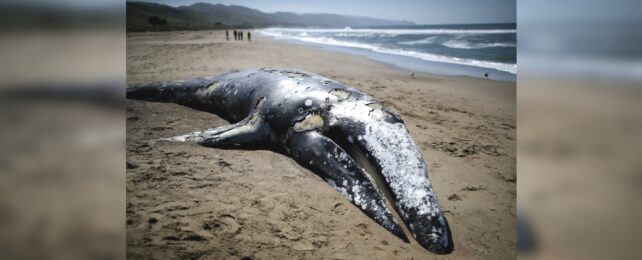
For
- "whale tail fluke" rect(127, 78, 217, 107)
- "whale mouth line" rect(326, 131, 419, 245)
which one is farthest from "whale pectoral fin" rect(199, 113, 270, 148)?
"whale tail fluke" rect(127, 78, 217, 107)

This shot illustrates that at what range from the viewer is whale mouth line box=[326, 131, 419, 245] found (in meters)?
1.88

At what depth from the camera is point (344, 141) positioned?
2.29m

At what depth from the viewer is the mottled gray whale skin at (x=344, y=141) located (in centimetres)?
188

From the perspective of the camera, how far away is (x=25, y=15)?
1644 millimetres

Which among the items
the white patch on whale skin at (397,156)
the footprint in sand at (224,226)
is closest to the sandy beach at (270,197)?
the footprint in sand at (224,226)

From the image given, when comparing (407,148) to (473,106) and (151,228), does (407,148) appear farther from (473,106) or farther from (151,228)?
(473,106)

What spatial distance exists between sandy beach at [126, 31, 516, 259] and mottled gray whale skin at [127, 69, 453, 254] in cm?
8

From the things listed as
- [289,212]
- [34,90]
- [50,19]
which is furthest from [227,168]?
[50,19]

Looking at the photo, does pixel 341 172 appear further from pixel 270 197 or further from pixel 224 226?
pixel 224 226

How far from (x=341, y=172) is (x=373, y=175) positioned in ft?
0.68

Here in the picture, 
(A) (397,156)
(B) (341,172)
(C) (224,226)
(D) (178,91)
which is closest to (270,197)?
(C) (224,226)

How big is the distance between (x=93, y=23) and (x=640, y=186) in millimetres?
3870

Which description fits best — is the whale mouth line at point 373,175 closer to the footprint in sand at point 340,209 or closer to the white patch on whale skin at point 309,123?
the white patch on whale skin at point 309,123

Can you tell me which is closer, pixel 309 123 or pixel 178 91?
pixel 309 123
